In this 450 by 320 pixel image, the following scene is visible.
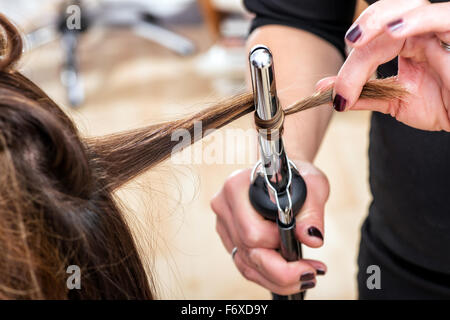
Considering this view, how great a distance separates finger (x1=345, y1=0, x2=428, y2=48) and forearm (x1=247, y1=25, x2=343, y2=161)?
0.74 ft

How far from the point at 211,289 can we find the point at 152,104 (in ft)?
4.00

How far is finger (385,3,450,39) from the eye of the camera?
48cm

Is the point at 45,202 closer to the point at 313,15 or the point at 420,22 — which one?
the point at 420,22

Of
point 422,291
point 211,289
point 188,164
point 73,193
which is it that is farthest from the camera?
point 211,289

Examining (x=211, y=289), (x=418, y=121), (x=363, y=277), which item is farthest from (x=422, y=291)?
(x=211, y=289)

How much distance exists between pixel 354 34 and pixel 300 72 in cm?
26

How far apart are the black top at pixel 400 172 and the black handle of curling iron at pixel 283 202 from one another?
222 mm

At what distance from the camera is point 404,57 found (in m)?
0.58

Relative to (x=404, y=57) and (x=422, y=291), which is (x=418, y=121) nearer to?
(x=404, y=57)

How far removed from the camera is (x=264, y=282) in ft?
2.31

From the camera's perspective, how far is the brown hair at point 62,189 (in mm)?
412
